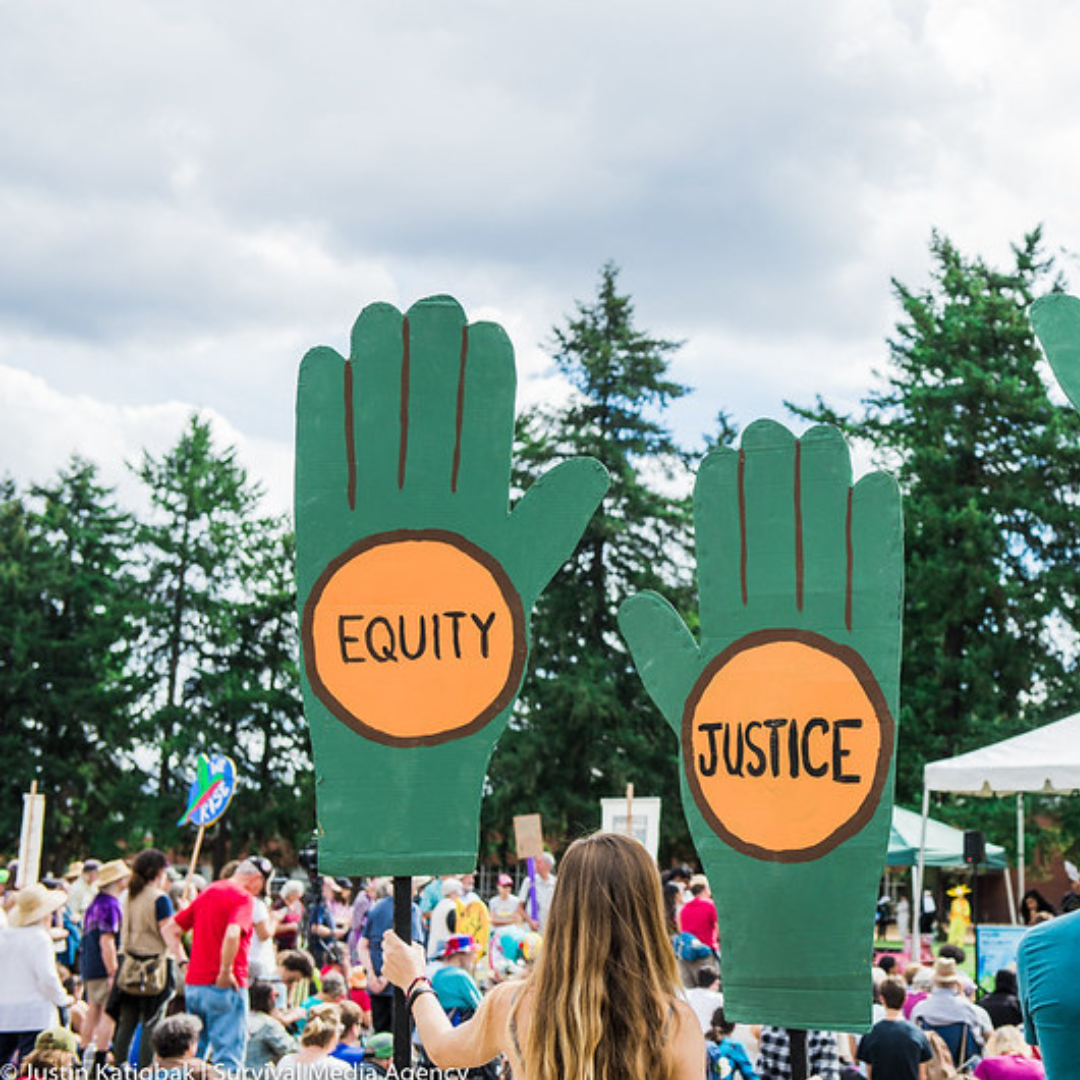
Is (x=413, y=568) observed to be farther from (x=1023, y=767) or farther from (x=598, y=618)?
(x=598, y=618)

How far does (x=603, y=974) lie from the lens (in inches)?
86.5

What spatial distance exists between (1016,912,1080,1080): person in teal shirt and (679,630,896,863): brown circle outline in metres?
1.62

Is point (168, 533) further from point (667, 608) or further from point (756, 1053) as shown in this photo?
point (667, 608)

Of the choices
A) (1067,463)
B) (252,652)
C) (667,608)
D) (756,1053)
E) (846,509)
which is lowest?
(756,1053)

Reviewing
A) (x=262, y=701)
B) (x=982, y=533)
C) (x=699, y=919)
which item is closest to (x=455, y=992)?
(x=699, y=919)

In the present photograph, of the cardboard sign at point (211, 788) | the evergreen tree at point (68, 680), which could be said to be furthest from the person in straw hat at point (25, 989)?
the evergreen tree at point (68, 680)

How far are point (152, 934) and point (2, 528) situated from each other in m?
27.5

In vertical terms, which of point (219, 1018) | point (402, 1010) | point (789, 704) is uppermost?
point (789, 704)

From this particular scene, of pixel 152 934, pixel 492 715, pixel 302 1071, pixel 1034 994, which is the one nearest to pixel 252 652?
pixel 152 934

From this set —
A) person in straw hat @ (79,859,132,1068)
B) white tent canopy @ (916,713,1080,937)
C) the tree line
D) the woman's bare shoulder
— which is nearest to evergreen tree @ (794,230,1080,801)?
the tree line

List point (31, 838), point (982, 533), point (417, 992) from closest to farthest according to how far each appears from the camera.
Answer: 1. point (417, 992)
2. point (31, 838)
3. point (982, 533)

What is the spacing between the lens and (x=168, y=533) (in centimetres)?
3047

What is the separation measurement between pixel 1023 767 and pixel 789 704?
6.15 m

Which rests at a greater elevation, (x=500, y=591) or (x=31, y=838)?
(x=500, y=591)
